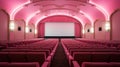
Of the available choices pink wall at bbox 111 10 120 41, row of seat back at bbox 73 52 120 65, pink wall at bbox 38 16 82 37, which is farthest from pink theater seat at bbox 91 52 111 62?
pink wall at bbox 38 16 82 37

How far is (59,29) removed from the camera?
133 ft

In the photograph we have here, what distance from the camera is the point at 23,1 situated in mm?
18828

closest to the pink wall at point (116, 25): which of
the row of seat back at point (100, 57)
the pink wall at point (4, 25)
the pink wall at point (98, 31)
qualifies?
the pink wall at point (98, 31)

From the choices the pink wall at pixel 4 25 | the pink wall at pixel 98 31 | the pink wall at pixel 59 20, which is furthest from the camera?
the pink wall at pixel 59 20

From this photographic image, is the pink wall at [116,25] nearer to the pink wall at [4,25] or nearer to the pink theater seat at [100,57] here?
the pink wall at [4,25]

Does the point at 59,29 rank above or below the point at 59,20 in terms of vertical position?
below

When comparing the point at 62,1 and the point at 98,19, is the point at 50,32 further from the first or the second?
the point at 62,1

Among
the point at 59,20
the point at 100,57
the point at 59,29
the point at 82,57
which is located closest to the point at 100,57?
the point at 100,57

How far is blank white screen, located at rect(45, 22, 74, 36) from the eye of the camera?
40116 millimetres

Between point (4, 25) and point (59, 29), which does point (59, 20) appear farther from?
point (4, 25)

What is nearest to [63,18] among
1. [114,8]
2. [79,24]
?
[79,24]

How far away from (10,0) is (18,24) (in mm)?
9826

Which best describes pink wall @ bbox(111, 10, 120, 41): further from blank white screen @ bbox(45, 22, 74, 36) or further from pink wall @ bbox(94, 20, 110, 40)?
blank white screen @ bbox(45, 22, 74, 36)

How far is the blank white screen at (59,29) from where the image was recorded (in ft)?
132
